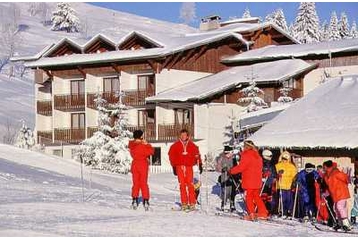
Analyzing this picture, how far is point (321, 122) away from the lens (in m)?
19.8

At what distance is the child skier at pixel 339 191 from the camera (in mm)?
14312

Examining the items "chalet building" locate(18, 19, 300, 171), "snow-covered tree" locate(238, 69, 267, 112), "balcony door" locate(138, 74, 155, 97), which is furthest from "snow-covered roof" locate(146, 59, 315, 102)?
"balcony door" locate(138, 74, 155, 97)

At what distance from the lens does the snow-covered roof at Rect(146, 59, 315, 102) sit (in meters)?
38.5

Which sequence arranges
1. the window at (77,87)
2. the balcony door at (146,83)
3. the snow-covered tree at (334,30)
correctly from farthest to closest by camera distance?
1. the snow-covered tree at (334,30)
2. the window at (77,87)
3. the balcony door at (146,83)

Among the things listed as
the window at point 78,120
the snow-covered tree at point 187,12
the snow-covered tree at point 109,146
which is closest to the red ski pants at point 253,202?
the snow-covered tree at point 109,146

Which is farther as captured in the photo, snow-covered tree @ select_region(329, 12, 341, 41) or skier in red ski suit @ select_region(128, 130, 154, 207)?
snow-covered tree @ select_region(329, 12, 341, 41)

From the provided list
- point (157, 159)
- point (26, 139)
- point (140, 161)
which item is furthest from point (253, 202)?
point (26, 139)

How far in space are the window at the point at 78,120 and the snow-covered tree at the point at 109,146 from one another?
9.01 m

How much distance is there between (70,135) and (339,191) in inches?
1235

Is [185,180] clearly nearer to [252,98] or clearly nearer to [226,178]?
[226,178]

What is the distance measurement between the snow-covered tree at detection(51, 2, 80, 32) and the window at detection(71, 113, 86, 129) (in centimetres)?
6671

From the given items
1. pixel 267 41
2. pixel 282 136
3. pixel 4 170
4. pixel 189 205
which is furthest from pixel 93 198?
pixel 267 41

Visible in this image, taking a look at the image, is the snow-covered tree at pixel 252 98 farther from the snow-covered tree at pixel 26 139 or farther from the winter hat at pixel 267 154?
the winter hat at pixel 267 154

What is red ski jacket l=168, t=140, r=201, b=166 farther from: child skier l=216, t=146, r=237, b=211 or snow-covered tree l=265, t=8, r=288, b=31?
snow-covered tree l=265, t=8, r=288, b=31
